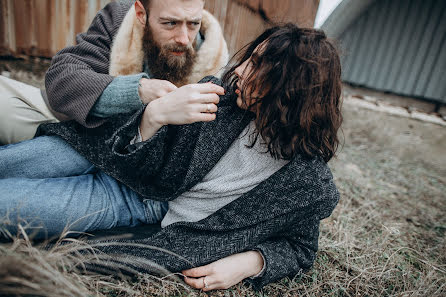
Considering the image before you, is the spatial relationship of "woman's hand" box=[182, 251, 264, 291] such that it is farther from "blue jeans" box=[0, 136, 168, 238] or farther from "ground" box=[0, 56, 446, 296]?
"blue jeans" box=[0, 136, 168, 238]

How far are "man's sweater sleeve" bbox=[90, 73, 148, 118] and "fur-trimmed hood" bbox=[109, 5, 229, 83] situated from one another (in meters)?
0.40

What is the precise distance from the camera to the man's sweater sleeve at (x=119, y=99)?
4.73 feet

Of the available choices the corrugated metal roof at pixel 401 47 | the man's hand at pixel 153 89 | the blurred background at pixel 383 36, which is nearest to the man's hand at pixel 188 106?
the man's hand at pixel 153 89

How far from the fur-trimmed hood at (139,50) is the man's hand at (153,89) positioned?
470 millimetres

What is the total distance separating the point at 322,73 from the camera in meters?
1.23

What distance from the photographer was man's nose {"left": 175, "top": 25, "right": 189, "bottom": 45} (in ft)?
6.39

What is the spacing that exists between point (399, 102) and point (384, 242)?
4.00m

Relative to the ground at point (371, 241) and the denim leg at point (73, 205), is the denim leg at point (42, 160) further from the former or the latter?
the ground at point (371, 241)

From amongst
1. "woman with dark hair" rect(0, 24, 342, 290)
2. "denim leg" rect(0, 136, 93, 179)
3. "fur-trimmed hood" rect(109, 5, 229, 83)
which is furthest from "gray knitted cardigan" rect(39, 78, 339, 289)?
"fur-trimmed hood" rect(109, 5, 229, 83)

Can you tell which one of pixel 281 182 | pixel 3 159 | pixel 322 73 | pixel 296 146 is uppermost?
pixel 322 73

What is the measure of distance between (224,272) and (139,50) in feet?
4.88

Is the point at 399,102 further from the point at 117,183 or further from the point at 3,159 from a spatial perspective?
the point at 3,159

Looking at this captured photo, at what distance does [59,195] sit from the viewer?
129cm

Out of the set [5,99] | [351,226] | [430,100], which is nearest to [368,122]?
[430,100]
